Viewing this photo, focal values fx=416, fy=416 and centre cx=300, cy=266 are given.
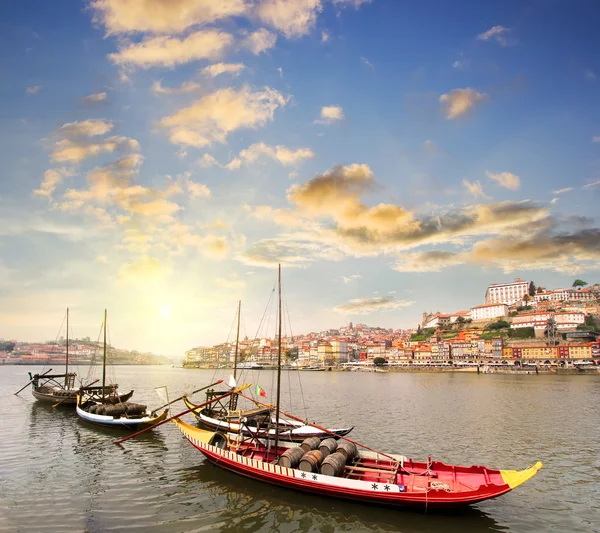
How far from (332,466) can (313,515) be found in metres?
1.85

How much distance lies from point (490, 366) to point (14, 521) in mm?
159353

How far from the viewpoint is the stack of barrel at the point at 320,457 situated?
1658cm

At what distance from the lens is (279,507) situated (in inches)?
637

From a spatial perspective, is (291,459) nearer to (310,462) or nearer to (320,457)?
(310,462)

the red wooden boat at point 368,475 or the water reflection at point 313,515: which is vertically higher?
the red wooden boat at point 368,475

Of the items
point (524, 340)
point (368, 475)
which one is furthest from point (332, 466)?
point (524, 340)

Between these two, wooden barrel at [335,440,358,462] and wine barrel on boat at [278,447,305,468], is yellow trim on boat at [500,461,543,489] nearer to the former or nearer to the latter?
wooden barrel at [335,440,358,462]

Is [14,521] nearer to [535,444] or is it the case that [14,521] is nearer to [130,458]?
[130,458]

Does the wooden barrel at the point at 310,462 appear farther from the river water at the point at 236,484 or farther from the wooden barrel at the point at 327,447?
the river water at the point at 236,484

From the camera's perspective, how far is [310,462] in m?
16.9

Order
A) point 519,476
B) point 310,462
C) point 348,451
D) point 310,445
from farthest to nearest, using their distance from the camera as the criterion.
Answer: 1. point 310,445
2. point 348,451
3. point 310,462
4. point 519,476

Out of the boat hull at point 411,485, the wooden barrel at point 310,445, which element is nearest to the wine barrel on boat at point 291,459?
the boat hull at point 411,485

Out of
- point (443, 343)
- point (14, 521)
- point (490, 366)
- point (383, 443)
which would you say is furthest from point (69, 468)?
point (443, 343)

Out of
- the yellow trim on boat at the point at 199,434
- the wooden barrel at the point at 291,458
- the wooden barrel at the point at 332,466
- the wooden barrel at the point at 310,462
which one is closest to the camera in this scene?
the wooden barrel at the point at 332,466
